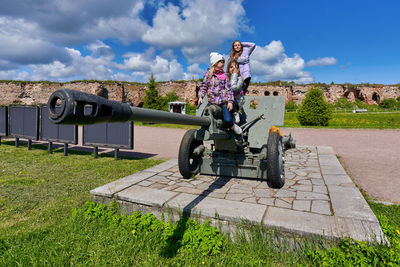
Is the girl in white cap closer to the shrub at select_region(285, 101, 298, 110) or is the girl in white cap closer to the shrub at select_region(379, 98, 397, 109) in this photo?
the shrub at select_region(285, 101, 298, 110)

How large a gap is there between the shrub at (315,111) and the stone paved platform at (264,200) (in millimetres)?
14676

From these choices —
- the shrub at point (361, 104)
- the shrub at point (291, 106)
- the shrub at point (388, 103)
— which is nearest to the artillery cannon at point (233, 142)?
the shrub at point (291, 106)

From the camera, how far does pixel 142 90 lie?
106 ft

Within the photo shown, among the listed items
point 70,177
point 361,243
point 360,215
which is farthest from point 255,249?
point 70,177

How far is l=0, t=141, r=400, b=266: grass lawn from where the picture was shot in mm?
1994

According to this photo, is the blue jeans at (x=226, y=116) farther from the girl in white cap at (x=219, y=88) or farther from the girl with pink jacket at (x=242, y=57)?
the girl with pink jacket at (x=242, y=57)

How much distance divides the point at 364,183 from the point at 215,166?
9.39ft

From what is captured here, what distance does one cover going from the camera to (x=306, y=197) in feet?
10.0

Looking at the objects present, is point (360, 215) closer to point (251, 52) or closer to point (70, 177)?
point (251, 52)

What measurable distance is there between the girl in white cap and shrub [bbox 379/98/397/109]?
42339 millimetres

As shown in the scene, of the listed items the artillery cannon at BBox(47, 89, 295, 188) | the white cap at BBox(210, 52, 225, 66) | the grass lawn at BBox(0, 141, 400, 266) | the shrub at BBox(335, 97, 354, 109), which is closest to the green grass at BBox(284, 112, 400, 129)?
the artillery cannon at BBox(47, 89, 295, 188)

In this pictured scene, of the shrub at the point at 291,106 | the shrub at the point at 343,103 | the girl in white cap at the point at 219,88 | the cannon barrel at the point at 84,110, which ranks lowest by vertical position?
the cannon barrel at the point at 84,110

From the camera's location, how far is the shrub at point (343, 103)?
36.6 m

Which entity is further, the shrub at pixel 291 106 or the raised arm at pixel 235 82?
the shrub at pixel 291 106
